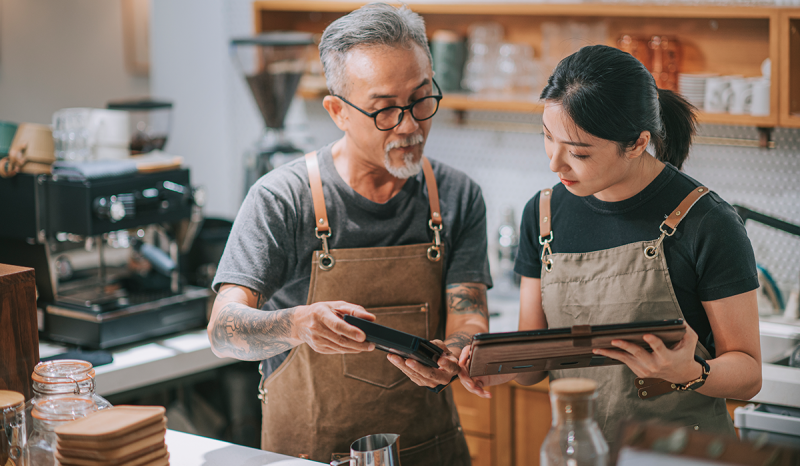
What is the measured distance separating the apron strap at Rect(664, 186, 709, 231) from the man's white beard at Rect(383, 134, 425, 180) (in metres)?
0.59

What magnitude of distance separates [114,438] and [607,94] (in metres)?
1.13

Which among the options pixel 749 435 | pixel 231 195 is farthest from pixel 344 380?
pixel 231 195

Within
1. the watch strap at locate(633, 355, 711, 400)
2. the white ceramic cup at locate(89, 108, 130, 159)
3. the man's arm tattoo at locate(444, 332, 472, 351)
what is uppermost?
the white ceramic cup at locate(89, 108, 130, 159)

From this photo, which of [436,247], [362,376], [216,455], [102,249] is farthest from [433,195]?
[102,249]

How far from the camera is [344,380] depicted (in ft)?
6.57

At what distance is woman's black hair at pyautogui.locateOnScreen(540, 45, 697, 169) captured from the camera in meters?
1.61

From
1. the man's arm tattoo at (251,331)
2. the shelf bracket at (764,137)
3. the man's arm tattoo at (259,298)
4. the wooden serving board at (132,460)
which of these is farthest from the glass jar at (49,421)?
the shelf bracket at (764,137)

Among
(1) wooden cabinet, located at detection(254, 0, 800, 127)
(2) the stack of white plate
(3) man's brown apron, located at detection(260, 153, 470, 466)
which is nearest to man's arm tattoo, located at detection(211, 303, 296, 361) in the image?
(3) man's brown apron, located at detection(260, 153, 470, 466)

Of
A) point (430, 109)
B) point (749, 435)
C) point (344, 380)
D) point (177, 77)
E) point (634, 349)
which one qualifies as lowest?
A: point (749, 435)

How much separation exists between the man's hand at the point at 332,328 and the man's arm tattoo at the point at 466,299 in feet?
1.38

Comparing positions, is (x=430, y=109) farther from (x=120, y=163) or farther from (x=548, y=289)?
(x=120, y=163)

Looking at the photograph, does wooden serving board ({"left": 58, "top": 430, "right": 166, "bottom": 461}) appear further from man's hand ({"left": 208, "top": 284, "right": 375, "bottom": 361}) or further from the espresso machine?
the espresso machine

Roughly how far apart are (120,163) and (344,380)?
137 centimetres

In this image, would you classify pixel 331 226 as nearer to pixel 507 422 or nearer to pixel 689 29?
pixel 507 422
